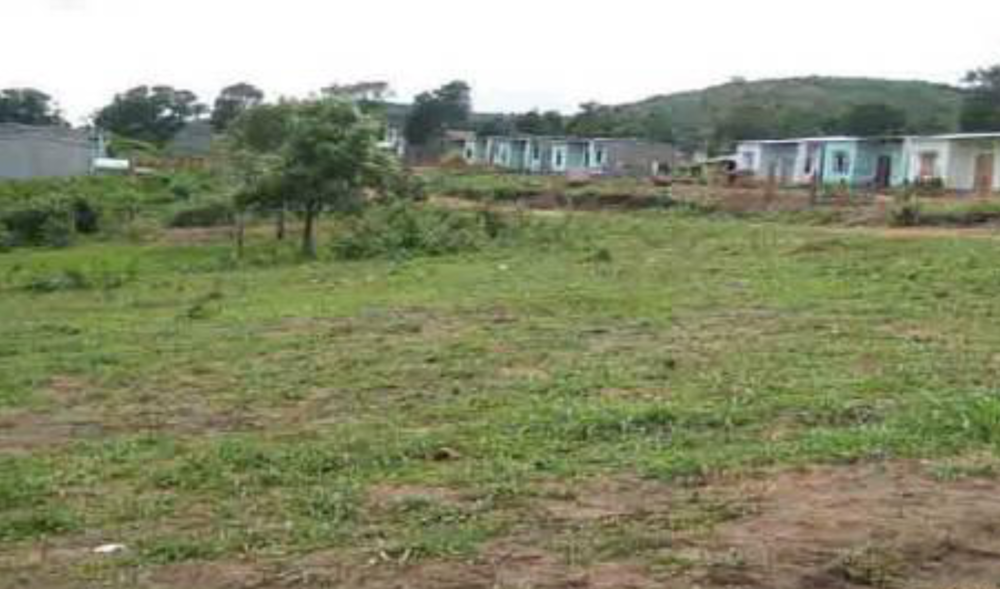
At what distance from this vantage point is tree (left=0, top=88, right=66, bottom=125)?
11919 centimetres

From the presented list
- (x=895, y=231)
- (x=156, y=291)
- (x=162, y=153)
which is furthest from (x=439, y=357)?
(x=162, y=153)

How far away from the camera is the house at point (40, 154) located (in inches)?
2921

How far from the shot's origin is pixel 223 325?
60.7ft

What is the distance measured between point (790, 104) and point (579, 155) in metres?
46.2

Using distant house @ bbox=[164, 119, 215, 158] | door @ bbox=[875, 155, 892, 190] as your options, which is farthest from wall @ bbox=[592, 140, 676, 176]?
distant house @ bbox=[164, 119, 215, 158]

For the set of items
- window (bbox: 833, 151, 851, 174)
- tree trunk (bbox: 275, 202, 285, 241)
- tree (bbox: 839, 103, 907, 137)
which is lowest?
tree trunk (bbox: 275, 202, 285, 241)

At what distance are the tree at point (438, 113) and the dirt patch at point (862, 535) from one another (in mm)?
107808

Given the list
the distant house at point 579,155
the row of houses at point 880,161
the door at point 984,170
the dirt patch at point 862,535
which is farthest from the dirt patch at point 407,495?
the distant house at point 579,155

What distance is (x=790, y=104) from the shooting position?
130 metres

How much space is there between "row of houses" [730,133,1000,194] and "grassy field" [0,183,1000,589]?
3201cm

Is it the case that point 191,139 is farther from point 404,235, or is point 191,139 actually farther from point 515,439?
point 515,439

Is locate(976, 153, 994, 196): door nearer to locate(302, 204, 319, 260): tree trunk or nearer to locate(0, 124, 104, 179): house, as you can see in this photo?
locate(302, 204, 319, 260): tree trunk

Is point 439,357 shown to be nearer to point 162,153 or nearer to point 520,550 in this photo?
point 520,550

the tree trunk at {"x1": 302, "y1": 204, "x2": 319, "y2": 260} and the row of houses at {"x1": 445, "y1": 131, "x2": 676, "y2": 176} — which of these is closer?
the tree trunk at {"x1": 302, "y1": 204, "x2": 319, "y2": 260}
